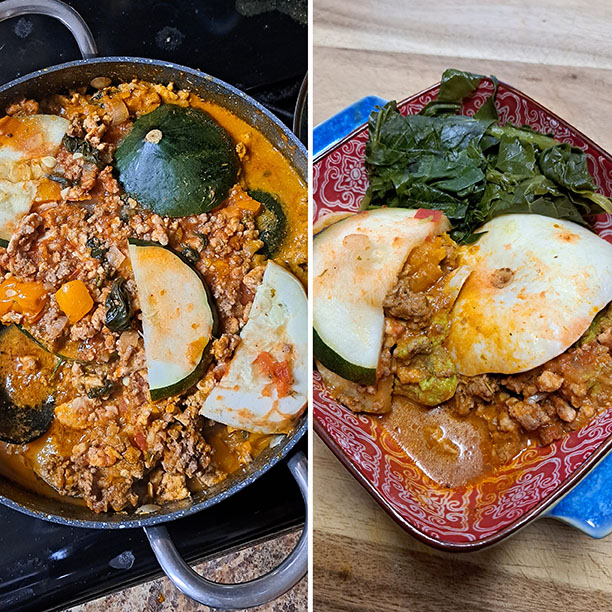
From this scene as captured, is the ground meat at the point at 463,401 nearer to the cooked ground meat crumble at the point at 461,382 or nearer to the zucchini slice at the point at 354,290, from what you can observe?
the cooked ground meat crumble at the point at 461,382

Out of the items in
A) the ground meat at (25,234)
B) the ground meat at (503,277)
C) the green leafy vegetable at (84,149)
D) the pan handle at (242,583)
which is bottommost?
the pan handle at (242,583)

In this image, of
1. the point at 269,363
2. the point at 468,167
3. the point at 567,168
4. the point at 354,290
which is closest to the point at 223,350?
the point at 269,363

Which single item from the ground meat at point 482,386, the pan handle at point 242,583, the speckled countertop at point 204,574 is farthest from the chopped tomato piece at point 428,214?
the speckled countertop at point 204,574

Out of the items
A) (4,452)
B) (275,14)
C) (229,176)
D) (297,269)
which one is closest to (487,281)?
(297,269)

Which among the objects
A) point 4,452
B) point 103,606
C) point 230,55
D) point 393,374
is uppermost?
point 230,55

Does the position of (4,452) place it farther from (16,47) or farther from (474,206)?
(474,206)
